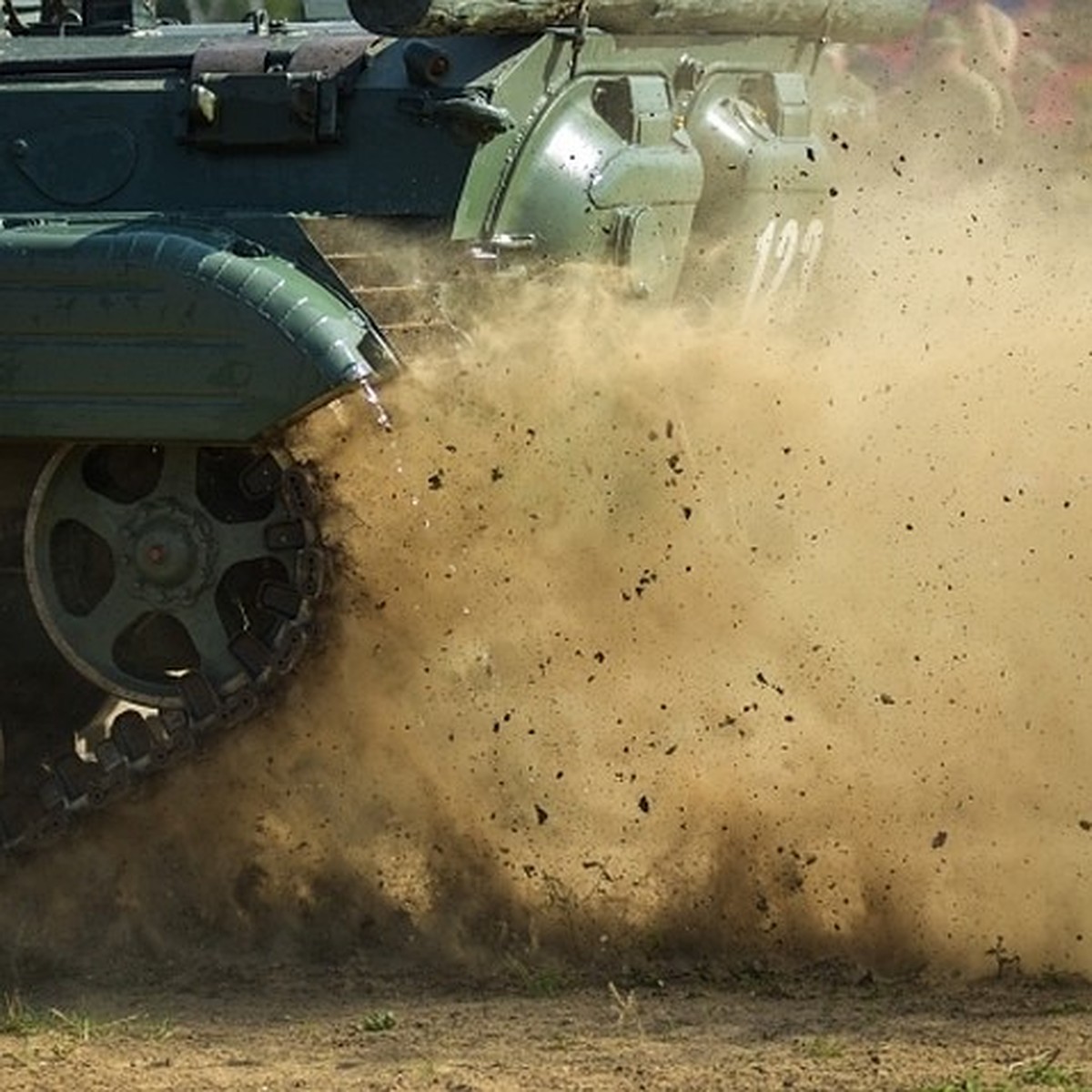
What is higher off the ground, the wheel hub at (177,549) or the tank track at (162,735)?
the wheel hub at (177,549)

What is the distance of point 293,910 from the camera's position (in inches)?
369

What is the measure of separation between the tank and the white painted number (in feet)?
1.83

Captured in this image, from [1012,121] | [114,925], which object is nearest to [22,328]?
[114,925]

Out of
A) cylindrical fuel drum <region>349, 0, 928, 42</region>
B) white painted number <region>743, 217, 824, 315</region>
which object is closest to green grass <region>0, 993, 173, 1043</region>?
cylindrical fuel drum <region>349, 0, 928, 42</region>

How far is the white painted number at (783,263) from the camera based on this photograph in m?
10.6

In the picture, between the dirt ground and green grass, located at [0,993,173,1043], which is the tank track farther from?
green grass, located at [0,993,173,1043]

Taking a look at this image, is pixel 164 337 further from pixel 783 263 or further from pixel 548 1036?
pixel 783 263

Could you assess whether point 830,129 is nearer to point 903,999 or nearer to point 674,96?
point 674,96

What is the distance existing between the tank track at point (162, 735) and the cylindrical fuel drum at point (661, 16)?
1.24 metres

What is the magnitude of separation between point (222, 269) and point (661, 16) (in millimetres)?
2107

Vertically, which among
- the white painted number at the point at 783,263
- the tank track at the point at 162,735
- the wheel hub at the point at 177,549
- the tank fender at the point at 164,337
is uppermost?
the white painted number at the point at 783,263

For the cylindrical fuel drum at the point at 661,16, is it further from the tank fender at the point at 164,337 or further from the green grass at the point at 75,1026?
the green grass at the point at 75,1026

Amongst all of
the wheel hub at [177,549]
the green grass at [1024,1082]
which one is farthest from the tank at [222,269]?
the green grass at [1024,1082]

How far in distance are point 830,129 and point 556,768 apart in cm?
350
